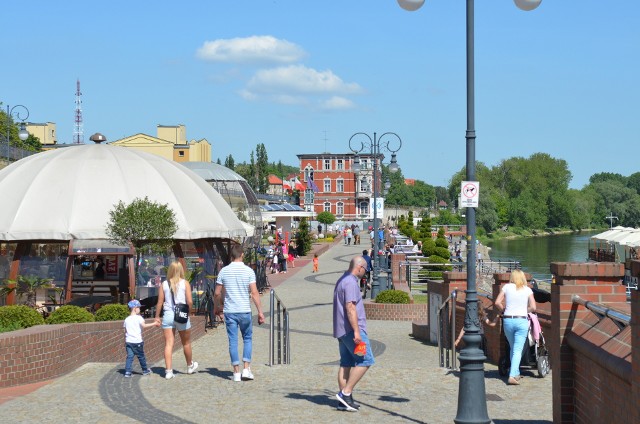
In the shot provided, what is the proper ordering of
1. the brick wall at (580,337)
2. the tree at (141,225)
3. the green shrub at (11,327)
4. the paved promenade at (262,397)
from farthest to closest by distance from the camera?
the tree at (141,225) < the green shrub at (11,327) < the paved promenade at (262,397) < the brick wall at (580,337)

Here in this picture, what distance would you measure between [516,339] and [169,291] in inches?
175

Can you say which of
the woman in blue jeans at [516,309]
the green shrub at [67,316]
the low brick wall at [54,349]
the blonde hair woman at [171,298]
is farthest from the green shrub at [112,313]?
the woman in blue jeans at [516,309]

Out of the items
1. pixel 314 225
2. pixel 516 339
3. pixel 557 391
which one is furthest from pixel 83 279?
pixel 314 225

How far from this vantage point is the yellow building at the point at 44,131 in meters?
117

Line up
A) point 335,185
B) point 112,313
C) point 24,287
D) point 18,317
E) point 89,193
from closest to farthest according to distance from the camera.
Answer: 1. point 18,317
2. point 112,313
3. point 24,287
4. point 89,193
5. point 335,185

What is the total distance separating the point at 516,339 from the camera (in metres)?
12.6

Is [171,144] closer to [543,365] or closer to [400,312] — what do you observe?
[400,312]

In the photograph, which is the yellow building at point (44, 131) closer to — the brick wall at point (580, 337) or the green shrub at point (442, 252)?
the green shrub at point (442, 252)

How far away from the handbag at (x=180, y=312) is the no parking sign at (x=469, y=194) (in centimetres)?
412

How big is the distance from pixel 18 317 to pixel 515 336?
718cm

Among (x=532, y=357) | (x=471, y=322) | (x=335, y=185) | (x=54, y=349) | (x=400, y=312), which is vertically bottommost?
(x=400, y=312)

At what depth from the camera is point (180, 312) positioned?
A: 12.5m

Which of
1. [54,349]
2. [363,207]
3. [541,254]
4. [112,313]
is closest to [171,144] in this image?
[541,254]

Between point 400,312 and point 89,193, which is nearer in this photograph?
point 89,193
